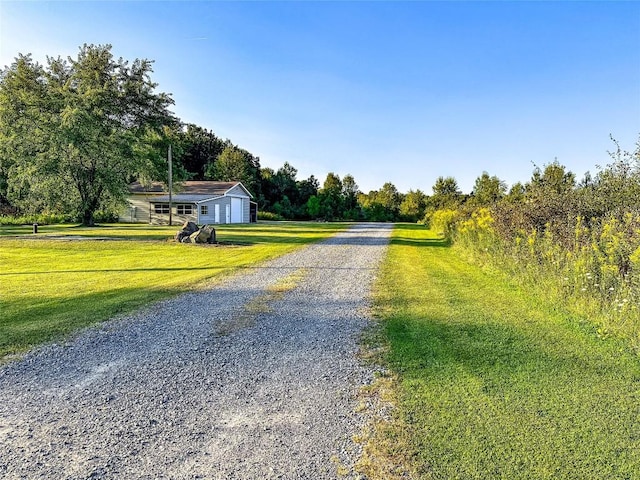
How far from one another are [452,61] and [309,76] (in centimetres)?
607

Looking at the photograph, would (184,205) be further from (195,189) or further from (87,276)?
(87,276)

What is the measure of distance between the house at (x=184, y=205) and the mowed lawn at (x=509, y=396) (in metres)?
27.8

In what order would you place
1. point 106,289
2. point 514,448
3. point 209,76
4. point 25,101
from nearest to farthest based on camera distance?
point 514,448
point 106,289
point 209,76
point 25,101

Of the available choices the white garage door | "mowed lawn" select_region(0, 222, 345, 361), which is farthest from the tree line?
"mowed lawn" select_region(0, 222, 345, 361)

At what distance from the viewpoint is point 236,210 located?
Result: 116ft

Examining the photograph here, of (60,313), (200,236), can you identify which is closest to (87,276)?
(60,313)

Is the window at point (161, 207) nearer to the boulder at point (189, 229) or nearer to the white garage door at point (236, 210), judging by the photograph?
the white garage door at point (236, 210)

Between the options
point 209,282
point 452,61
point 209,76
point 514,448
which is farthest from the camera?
point 209,76

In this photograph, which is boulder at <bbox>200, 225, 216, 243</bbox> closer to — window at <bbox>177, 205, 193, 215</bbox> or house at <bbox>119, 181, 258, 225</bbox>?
house at <bbox>119, 181, 258, 225</bbox>

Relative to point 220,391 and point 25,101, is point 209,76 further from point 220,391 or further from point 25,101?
point 220,391

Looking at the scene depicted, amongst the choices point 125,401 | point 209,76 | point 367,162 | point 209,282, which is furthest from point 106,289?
point 367,162

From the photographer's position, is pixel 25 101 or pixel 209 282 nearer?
pixel 209 282

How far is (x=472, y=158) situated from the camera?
23.8 metres

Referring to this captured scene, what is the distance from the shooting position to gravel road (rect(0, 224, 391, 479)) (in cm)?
225
